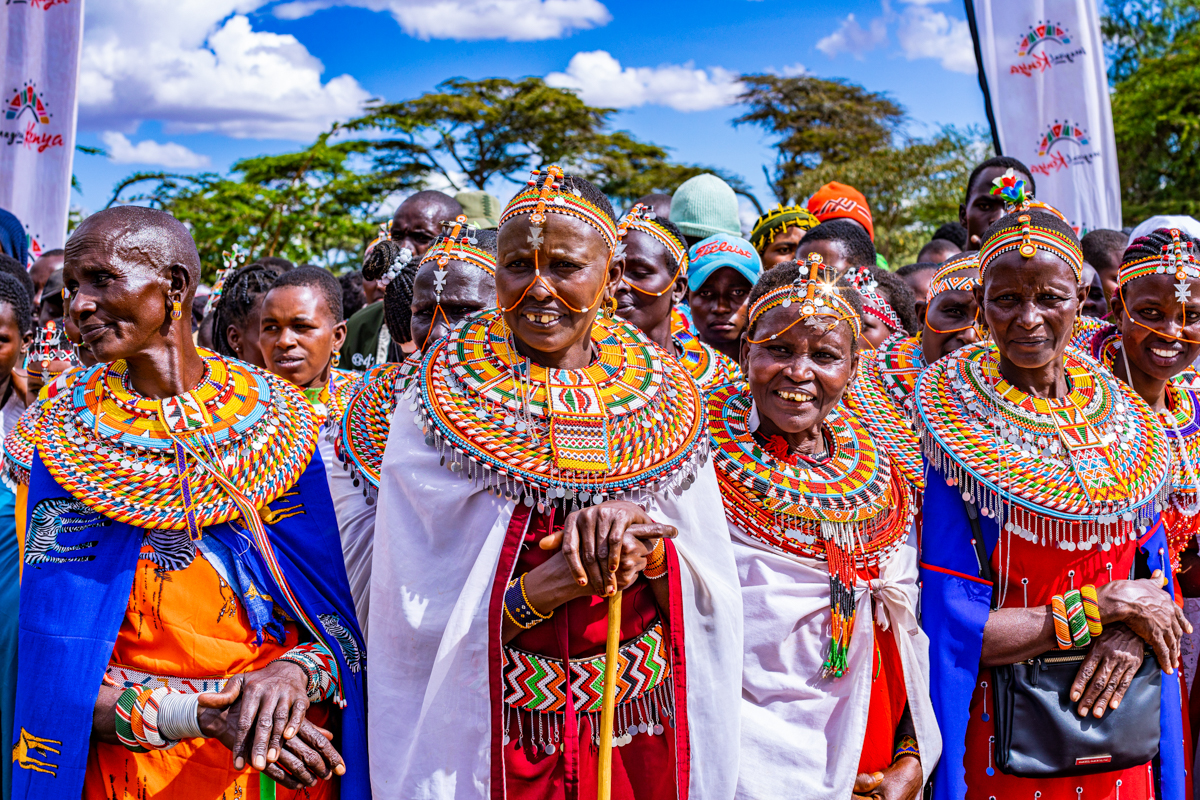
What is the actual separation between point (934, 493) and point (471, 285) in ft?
5.42

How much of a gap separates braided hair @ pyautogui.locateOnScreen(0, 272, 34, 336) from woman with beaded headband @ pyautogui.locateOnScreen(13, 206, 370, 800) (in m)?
1.33

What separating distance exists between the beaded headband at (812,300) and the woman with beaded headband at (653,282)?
86 cm

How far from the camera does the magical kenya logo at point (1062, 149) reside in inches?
260

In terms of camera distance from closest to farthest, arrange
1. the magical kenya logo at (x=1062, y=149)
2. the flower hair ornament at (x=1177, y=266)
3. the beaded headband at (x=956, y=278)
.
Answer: the flower hair ornament at (x=1177, y=266), the beaded headband at (x=956, y=278), the magical kenya logo at (x=1062, y=149)

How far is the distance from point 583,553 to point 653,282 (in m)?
1.96

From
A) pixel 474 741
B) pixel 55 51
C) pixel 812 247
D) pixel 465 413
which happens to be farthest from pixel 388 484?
pixel 55 51

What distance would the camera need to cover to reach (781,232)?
5891 millimetres

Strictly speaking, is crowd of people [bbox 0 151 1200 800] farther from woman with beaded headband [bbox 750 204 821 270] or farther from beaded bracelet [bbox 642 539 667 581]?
woman with beaded headband [bbox 750 204 821 270]

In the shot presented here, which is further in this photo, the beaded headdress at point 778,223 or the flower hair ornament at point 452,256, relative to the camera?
the beaded headdress at point 778,223

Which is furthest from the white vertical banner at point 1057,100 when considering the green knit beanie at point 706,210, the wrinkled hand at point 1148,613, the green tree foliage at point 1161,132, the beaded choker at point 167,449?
the green tree foliage at point 1161,132

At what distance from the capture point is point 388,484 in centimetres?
233

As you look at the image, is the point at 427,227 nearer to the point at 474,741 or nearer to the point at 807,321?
the point at 807,321

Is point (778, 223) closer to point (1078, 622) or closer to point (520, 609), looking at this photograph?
point (1078, 622)

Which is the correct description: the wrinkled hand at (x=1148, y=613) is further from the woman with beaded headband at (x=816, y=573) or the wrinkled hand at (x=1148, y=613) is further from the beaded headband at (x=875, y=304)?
the beaded headband at (x=875, y=304)
